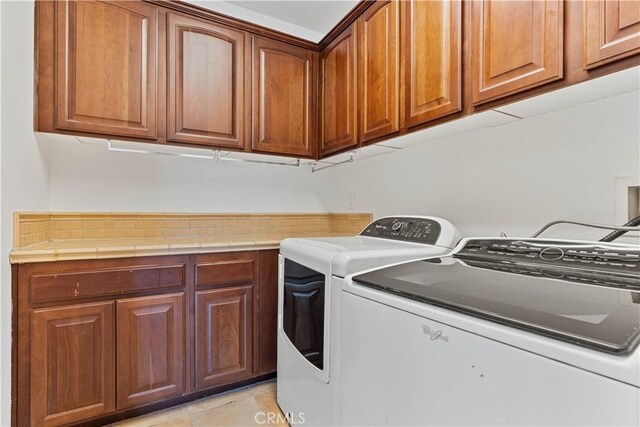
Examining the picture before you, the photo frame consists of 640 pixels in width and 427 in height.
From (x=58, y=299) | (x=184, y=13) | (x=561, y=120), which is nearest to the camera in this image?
(x=561, y=120)

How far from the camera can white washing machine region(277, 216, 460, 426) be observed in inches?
44.8

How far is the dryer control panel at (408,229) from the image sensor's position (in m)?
1.45

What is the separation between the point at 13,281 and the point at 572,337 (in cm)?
189

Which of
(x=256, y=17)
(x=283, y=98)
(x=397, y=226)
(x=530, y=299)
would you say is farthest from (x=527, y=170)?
(x=256, y=17)

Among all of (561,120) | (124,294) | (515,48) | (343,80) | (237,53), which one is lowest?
(124,294)

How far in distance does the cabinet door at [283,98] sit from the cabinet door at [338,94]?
91 mm

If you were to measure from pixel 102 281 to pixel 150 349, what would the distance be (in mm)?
421

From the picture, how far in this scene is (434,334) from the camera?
2.47 ft

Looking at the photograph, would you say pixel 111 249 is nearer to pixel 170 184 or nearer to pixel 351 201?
pixel 170 184

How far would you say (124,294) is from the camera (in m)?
1.54

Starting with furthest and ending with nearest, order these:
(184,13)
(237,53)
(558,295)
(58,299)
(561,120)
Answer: (237,53)
(184,13)
(58,299)
(561,120)
(558,295)

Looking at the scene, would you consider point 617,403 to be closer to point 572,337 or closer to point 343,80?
point 572,337

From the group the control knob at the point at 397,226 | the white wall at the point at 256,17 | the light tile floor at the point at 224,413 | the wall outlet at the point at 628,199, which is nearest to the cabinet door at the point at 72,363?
the light tile floor at the point at 224,413

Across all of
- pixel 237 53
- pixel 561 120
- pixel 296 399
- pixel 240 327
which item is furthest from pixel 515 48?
pixel 240 327
